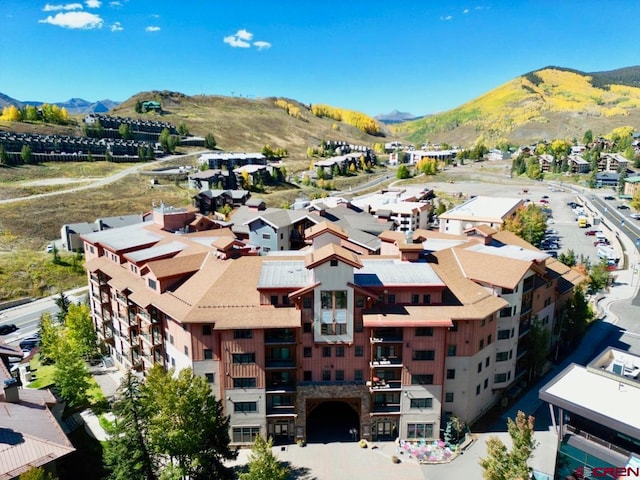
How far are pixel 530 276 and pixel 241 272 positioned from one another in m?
31.0

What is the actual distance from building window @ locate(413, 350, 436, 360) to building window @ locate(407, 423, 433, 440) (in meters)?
6.89

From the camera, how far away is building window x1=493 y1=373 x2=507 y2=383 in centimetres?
4622

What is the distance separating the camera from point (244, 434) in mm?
41875

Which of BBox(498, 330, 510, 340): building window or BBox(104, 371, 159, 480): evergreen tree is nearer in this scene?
BBox(104, 371, 159, 480): evergreen tree

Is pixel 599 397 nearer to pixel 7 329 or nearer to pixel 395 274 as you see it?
pixel 395 274

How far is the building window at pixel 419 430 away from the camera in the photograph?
42250 mm

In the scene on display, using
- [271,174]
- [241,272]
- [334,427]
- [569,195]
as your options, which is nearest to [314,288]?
[241,272]

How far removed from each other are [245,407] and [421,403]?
16.9 metres

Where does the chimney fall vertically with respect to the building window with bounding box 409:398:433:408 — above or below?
above

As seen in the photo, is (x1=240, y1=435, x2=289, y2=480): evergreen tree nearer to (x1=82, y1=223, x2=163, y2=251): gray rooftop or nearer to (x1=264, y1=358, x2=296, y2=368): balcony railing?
(x1=264, y1=358, x2=296, y2=368): balcony railing

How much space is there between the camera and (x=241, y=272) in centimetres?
4556

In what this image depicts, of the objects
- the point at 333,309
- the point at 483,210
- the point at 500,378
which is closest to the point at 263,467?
the point at 333,309

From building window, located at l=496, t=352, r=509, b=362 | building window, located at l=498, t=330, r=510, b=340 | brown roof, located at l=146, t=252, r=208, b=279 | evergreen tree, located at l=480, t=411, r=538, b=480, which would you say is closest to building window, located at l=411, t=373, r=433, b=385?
building window, located at l=496, t=352, r=509, b=362

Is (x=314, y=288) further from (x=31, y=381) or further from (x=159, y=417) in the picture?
(x=31, y=381)
